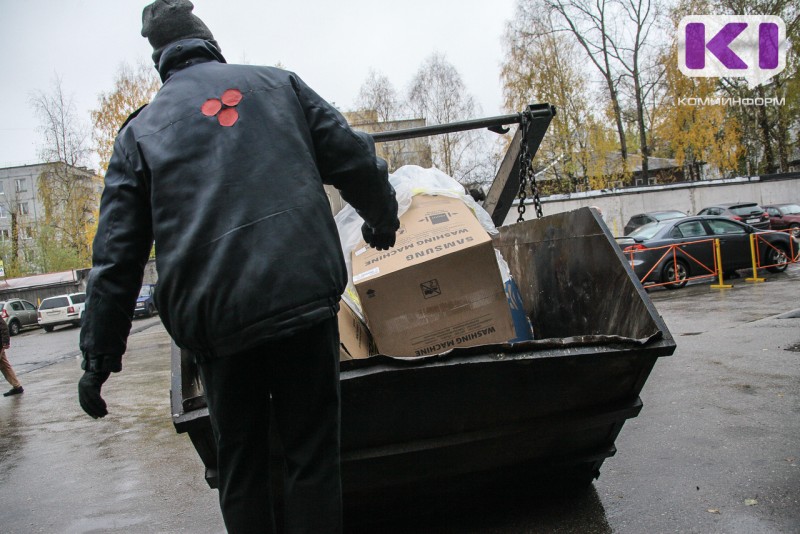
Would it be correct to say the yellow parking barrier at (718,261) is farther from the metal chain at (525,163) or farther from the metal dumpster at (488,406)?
the metal dumpster at (488,406)

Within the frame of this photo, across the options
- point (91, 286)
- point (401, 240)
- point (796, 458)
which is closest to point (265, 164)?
point (91, 286)

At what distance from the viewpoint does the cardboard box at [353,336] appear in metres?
2.94

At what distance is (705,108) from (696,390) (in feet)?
99.6

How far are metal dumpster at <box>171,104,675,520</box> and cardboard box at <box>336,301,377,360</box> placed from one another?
27.5 inches

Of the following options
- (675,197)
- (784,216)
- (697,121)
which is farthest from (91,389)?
(697,121)

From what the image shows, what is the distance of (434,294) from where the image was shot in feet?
9.33

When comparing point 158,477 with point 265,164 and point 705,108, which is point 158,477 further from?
point 705,108

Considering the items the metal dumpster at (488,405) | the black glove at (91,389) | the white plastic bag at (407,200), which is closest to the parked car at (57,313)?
the white plastic bag at (407,200)

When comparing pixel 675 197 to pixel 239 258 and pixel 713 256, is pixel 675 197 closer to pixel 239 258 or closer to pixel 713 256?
pixel 713 256

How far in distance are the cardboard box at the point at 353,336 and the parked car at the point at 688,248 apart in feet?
35.1

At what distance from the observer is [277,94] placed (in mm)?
1743

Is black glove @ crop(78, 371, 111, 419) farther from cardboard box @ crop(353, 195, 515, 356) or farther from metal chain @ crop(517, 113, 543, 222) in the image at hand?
metal chain @ crop(517, 113, 543, 222)

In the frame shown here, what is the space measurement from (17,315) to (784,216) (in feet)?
104

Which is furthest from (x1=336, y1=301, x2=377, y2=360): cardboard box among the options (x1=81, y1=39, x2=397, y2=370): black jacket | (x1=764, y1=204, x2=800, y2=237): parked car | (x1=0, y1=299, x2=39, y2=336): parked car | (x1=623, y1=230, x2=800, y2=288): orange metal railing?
(x1=0, y1=299, x2=39, y2=336): parked car
